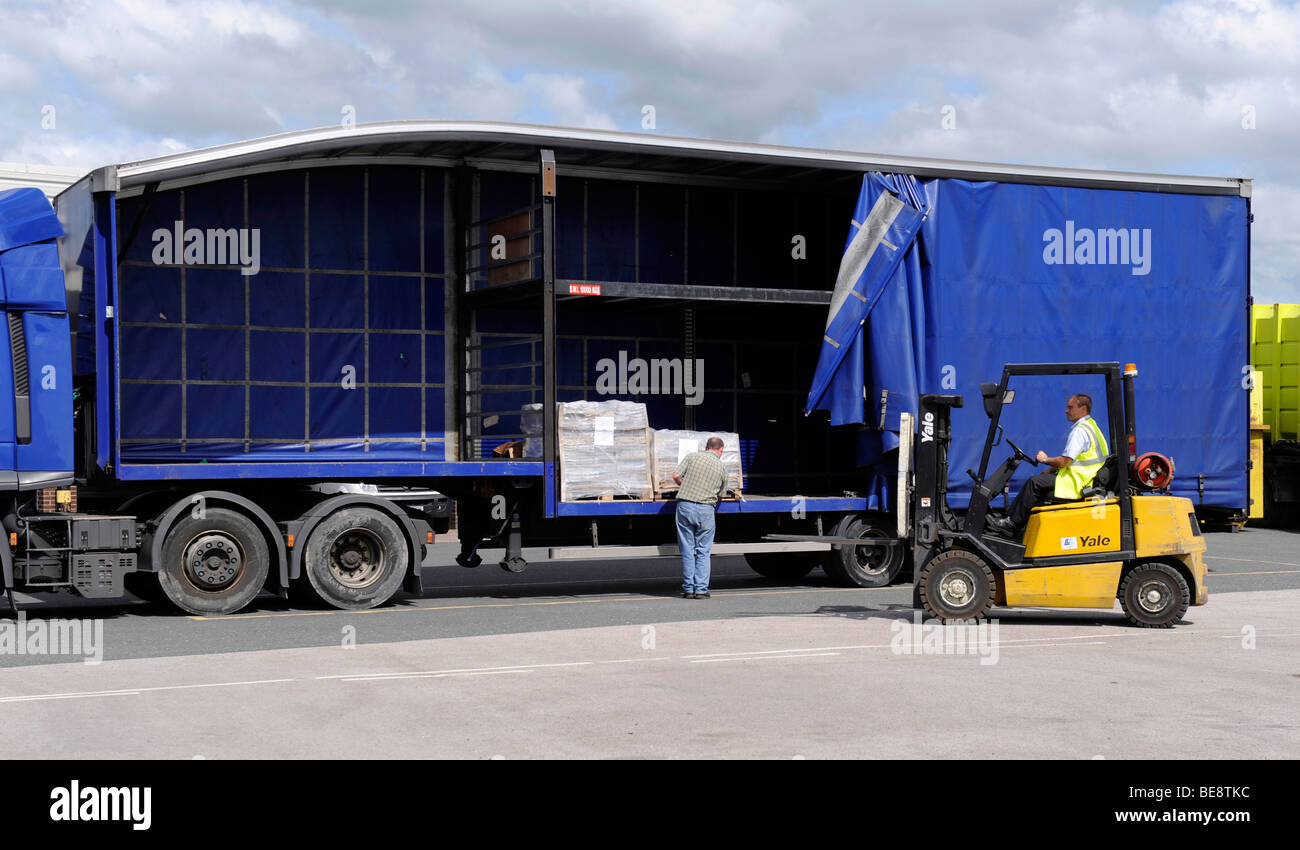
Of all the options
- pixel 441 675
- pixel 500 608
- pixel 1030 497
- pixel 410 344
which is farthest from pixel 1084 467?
pixel 410 344

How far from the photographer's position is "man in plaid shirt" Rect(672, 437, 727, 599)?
1469cm

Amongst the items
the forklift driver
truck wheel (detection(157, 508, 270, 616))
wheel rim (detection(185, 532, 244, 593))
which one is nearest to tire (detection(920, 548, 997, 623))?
the forklift driver

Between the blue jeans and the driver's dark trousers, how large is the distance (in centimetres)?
341

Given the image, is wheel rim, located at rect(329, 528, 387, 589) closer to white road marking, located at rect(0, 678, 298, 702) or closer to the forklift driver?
white road marking, located at rect(0, 678, 298, 702)

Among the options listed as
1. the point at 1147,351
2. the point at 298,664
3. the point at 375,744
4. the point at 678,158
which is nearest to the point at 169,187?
the point at 678,158

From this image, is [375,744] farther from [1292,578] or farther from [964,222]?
[1292,578]

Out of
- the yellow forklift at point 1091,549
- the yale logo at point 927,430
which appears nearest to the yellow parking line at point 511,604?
the yale logo at point 927,430

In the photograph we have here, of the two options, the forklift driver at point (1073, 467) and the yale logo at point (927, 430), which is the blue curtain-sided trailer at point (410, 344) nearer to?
the yale logo at point (927, 430)

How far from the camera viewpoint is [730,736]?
7.34 m

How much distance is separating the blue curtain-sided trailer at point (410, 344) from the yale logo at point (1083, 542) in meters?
3.76

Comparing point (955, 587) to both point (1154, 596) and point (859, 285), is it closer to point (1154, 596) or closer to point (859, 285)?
point (1154, 596)

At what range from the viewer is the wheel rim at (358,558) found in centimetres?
1372

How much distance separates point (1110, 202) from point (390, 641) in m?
9.34
